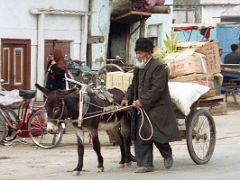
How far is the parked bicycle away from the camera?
43.5ft

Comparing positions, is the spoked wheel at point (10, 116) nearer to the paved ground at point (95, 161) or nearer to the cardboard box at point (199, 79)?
the paved ground at point (95, 161)

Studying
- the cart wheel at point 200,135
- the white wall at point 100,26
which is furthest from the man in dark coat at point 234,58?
the cart wheel at point 200,135

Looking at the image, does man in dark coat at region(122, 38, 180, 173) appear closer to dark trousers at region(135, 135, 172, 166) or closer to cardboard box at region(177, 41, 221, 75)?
dark trousers at region(135, 135, 172, 166)

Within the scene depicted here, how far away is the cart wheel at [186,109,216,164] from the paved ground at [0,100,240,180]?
16 centimetres

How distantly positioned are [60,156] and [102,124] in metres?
2.57

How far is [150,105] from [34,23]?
9.46 meters

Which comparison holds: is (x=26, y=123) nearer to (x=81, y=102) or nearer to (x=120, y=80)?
(x=120, y=80)

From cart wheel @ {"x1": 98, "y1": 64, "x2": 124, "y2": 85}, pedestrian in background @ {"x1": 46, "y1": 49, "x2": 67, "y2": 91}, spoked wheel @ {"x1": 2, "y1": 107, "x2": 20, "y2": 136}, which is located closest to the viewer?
spoked wheel @ {"x1": 2, "y1": 107, "x2": 20, "y2": 136}

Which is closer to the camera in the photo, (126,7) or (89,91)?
(89,91)

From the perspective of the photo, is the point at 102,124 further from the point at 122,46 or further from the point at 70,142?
the point at 122,46

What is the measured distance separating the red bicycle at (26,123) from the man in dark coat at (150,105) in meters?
3.94

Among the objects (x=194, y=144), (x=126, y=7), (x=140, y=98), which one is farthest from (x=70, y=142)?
(x=126, y=7)

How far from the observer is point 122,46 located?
74.9 ft

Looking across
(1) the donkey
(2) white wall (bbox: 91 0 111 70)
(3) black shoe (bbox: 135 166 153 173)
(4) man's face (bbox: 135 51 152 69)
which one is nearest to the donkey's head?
(1) the donkey
